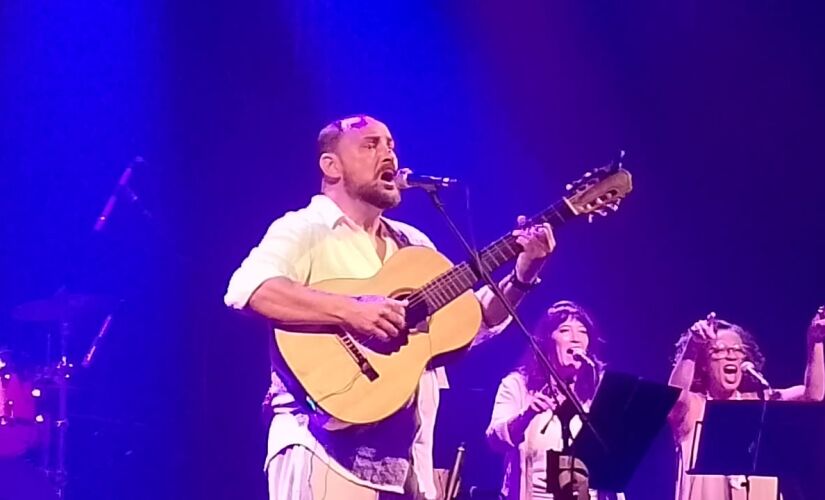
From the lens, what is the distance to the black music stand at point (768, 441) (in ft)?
14.9

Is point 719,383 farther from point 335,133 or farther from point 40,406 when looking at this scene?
point 40,406

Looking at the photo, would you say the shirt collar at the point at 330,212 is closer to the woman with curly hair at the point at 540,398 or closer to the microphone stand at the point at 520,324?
the microphone stand at the point at 520,324

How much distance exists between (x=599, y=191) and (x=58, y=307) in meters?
3.33

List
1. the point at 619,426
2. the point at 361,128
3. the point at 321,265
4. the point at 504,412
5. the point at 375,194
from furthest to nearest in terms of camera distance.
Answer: the point at 504,412 < the point at 361,128 < the point at 375,194 < the point at 321,265 < the point at 619,426

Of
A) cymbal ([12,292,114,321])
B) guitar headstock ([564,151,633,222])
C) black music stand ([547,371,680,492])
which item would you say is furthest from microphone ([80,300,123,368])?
black music stand ([547,371,680,492])

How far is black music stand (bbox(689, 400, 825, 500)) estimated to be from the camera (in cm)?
454

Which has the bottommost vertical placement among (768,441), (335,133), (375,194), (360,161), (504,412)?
(768,441)

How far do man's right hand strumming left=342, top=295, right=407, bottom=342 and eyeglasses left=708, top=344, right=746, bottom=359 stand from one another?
2577 mm

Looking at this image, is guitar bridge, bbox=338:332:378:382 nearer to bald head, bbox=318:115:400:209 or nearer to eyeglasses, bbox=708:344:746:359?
bald head, bbox=318:115:400:209

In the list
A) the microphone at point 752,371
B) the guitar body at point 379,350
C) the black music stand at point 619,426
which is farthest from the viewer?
the microphone at point 752,371

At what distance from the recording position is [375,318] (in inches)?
160

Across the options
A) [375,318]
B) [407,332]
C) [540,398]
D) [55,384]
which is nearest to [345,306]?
[375,318]

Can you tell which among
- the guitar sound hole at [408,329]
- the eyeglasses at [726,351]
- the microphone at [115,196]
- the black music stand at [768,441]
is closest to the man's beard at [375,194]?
the guitar sound hole at [408,329]

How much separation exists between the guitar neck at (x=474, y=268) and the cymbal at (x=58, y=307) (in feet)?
9.37
